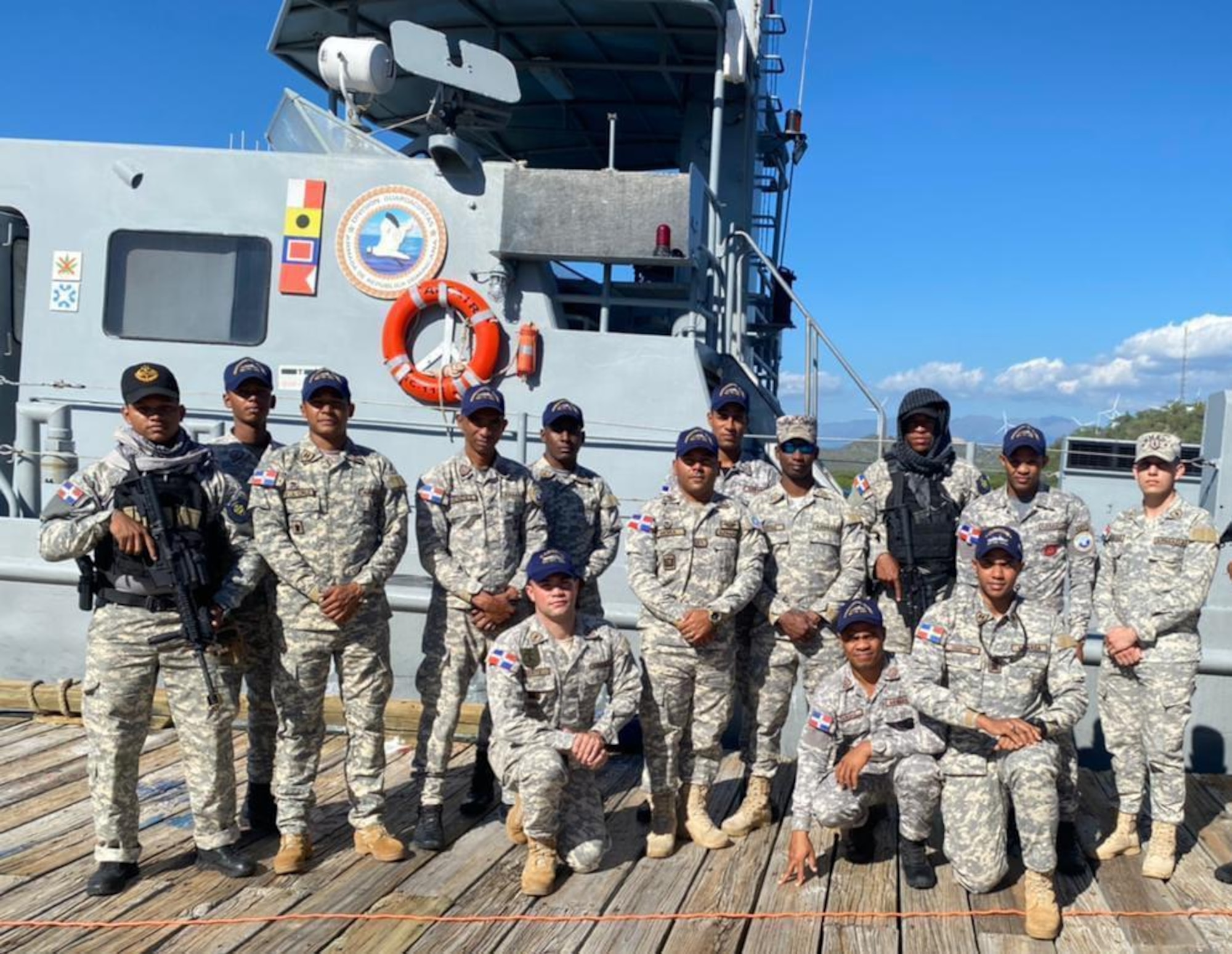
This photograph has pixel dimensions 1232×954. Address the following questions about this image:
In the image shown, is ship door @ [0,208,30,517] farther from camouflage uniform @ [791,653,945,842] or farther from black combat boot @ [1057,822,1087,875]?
black combat boot @ [1057,822,1087,875]

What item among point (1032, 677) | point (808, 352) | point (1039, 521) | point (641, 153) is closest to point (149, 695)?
point (1032, 677)

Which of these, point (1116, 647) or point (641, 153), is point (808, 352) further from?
point (641, 153)

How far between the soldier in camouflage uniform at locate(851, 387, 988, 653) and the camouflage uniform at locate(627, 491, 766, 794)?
0.58 metres

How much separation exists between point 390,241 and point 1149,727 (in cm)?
479

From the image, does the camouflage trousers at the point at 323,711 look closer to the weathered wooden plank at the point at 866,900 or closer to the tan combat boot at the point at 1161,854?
the weathered wooden plank at the point at 866,900

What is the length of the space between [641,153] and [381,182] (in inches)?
204

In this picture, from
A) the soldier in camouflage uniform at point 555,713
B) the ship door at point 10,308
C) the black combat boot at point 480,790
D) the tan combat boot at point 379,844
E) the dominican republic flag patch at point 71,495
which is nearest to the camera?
the dominican republic flag patch at point 71,495

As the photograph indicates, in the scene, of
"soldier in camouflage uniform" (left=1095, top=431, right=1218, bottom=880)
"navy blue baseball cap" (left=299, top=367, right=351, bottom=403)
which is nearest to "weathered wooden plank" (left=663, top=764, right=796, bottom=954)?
"soldier in camouflage uniform" (left=1095, top=431, right=1218, bottom=880)

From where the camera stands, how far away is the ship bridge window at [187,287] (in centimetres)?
648

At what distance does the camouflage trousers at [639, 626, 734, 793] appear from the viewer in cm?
414

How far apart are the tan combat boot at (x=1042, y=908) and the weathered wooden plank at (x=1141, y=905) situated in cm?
25

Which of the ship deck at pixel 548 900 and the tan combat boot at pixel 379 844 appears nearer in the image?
the ship deck at pixel 548 900

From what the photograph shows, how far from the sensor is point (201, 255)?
649 cm

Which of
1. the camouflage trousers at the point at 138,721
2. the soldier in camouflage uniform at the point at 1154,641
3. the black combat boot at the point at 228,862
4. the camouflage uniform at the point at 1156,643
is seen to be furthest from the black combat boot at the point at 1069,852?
the camouflage trousers at the point at 138,721
